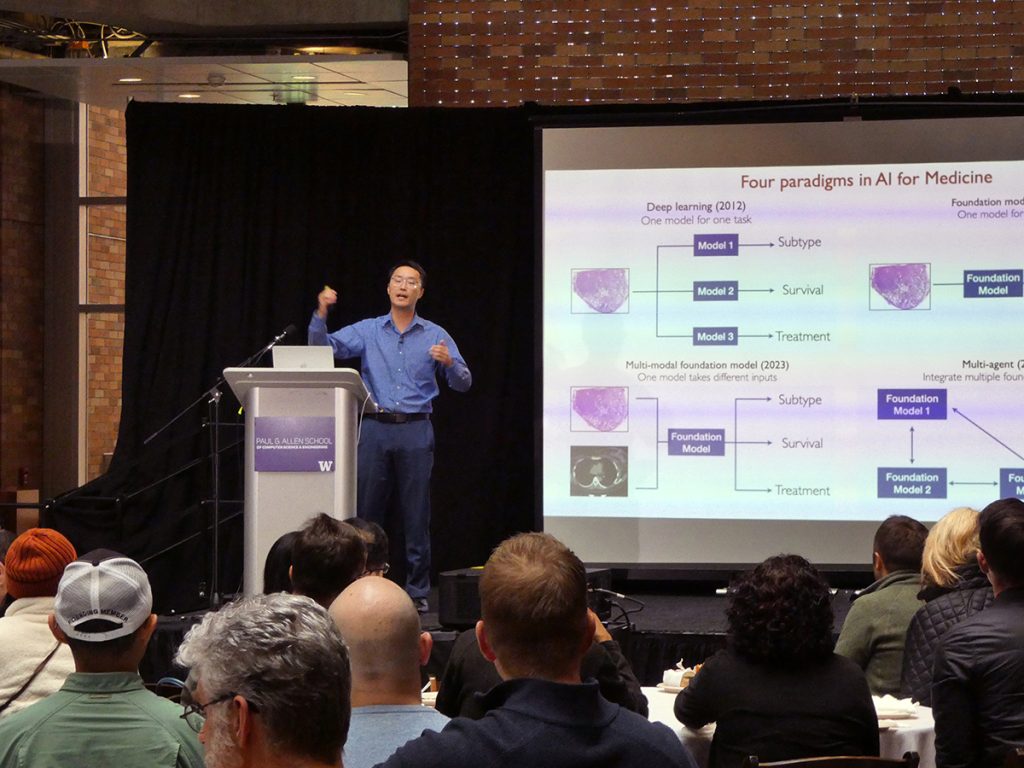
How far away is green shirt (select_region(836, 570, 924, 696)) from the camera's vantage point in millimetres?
3875

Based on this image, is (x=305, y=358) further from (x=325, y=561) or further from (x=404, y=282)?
(x=325, y=561)

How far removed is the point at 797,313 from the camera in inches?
284

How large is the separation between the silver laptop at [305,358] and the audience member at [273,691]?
14.6 feet

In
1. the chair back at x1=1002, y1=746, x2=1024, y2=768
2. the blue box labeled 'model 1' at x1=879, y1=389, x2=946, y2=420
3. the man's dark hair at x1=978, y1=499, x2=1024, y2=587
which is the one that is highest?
the blue box labeled 'model 1' at x1=879, y1=389, x2=946, y2=420

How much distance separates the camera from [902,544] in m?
4.10

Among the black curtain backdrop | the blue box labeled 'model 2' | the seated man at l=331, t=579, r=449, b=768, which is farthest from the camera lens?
the black curtain backdrop

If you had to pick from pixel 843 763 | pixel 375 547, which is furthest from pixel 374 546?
pixel 843 763

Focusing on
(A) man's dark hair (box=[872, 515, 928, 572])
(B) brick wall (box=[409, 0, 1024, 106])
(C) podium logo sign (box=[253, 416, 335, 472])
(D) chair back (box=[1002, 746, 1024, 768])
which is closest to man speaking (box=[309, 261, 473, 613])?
(C) podium logo sign (box=[253, 416, 335, 472])

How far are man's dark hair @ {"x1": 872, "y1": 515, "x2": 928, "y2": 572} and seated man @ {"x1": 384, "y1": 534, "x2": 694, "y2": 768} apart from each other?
2460mm

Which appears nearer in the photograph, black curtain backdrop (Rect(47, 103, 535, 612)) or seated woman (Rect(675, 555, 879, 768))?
seated woman (Rect(675, 555, 879, 768))

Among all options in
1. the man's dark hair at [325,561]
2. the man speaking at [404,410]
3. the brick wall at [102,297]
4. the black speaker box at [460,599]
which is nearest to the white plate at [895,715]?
the man's dark hair at [325,561]

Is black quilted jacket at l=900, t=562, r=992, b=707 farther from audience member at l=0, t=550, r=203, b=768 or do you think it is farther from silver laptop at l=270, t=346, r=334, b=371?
silver laptop at l=270, t=346, r=334, b=371

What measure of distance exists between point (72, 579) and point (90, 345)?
817 centimetres

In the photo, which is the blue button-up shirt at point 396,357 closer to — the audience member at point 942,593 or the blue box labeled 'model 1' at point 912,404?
the blue box labeled 'model 1' at point 912,404
